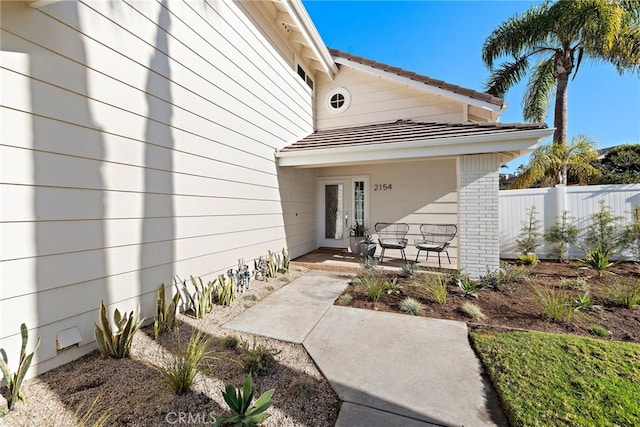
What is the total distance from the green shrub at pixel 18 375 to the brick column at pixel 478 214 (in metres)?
6.21

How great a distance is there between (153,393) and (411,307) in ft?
10.7

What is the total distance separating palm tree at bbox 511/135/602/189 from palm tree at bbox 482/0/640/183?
0.45 m

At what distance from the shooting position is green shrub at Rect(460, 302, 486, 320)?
12.0ft

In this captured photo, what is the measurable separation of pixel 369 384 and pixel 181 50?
4.81 m

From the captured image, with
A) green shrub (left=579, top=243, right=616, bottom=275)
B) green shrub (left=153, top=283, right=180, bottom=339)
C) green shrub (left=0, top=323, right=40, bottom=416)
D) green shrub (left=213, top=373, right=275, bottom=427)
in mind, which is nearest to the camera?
green shrub (left=213, top=373, right=275, bottom=427)

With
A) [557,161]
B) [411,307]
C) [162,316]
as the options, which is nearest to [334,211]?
[411,307]

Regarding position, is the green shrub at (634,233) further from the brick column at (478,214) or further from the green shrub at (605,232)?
the brick column at (478,214)

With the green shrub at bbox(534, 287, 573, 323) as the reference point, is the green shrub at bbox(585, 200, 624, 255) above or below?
above

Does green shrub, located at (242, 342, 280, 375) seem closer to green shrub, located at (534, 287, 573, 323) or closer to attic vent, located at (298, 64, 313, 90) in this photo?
green shrub, located at (534, 287, 573, 323)

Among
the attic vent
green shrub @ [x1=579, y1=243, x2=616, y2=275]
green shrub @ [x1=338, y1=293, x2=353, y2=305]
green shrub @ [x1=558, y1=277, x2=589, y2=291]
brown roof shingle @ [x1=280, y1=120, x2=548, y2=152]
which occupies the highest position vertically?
the attic vent

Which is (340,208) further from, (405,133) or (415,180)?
(405,133)

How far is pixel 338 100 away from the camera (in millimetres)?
8508

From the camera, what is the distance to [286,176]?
23.0 ft

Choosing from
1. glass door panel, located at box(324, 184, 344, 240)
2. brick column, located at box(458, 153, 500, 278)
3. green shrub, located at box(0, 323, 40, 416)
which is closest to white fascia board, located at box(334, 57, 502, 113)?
brick column, located at box(458, 153, 500, 278)
